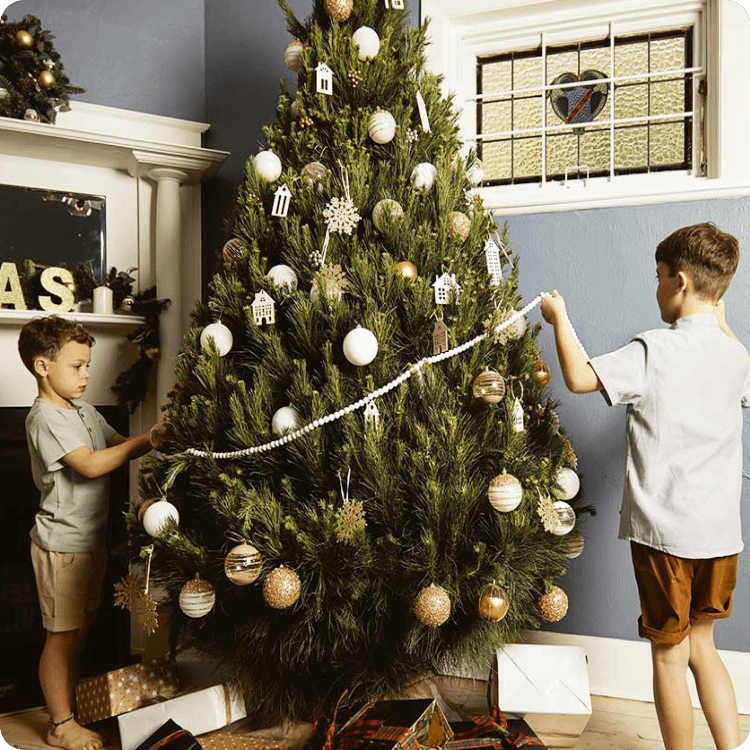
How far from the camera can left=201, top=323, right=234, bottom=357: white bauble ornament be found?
1.68 m

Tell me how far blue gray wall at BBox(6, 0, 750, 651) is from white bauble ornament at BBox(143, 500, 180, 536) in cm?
130

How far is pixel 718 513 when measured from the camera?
5.33 ft

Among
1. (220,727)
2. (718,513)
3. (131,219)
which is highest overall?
(131,219)

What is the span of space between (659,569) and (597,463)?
0.66 meters

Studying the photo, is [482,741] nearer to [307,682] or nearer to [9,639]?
[307,682]

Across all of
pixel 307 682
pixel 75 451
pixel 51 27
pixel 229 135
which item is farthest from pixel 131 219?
pixel 307 682

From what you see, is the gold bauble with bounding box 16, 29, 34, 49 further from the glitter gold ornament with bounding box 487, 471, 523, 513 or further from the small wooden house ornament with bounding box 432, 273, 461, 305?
the glitter gold ornament with bounding box 487, 471, 523, 513

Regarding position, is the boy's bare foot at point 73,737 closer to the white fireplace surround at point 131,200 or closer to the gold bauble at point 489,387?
the white fireplace surround at point 131,200

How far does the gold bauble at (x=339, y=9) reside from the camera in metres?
1.74

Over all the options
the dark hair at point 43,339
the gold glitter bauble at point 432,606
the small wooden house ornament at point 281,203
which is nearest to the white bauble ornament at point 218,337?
the small wooden house ornament at point 281,203

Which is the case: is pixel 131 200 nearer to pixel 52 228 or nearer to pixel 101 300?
pixel 52 228

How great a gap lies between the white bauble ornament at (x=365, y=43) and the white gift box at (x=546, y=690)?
1587 millimetres

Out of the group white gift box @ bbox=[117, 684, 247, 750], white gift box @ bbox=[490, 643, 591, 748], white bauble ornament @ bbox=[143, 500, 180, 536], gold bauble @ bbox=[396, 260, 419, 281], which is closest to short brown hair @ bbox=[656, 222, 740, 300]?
gold bauble @ bbox=[396, 260, 419, 281]

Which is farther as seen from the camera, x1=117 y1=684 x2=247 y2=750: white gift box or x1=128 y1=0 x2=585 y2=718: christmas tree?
x1=117 y1=684 x2=247 y2=750: white gift box
